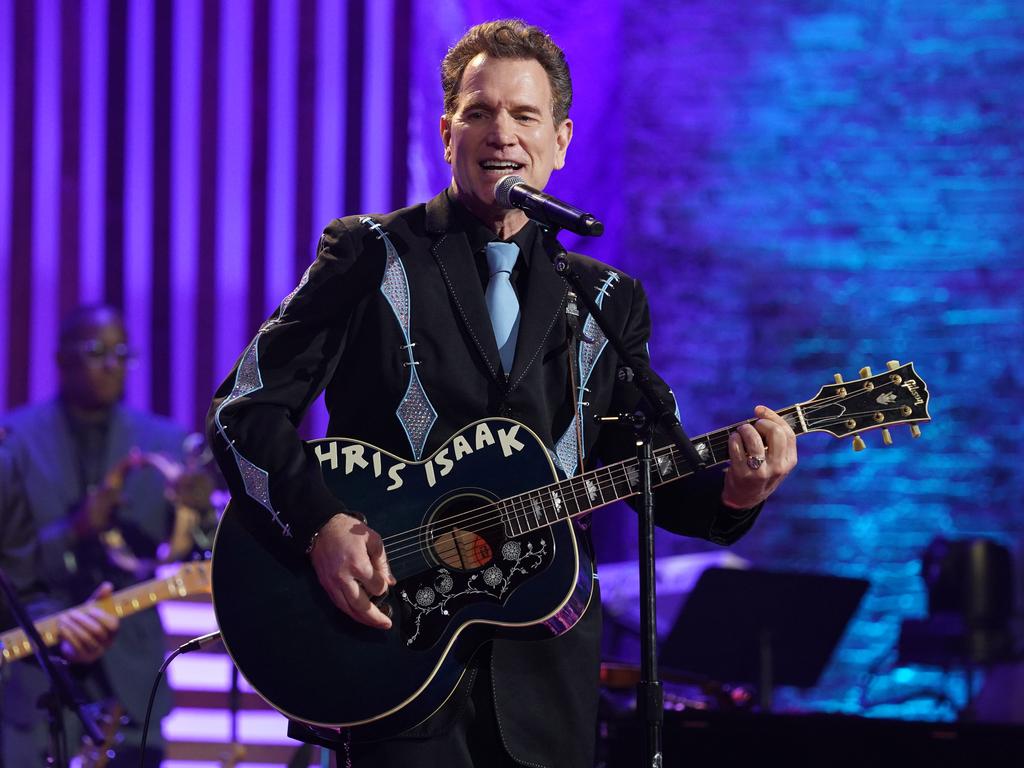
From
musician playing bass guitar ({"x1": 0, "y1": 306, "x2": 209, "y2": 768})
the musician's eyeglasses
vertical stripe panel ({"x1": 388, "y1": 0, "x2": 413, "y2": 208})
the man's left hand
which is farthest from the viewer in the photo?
vertical stripe panel ({"x1": 388, "y1": 0, "x2": 413, "y2": 208})

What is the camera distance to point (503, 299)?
2627 millimetres

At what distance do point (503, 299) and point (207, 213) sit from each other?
4.24m

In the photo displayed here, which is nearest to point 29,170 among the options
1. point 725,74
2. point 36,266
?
point 36,266

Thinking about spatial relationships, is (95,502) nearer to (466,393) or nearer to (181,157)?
(181,157)

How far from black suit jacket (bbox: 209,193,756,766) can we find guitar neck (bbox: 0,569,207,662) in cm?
254

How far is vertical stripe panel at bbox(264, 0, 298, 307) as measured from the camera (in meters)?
6.54

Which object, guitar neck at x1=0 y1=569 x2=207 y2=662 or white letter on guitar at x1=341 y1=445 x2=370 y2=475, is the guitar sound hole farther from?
guitar neck at x1=0 y1=569 x2=207 y2=662

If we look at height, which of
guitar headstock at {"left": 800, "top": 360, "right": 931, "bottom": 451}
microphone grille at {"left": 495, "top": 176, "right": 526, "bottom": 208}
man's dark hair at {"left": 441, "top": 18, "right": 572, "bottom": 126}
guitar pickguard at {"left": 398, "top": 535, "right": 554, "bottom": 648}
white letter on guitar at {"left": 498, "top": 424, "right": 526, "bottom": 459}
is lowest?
guitar pickguard at {"left": 398, "top": 535, "right": 554, "bottom": 648}

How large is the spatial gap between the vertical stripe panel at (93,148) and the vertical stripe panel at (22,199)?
0.26 m

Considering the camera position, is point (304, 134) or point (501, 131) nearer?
point (501, 131)

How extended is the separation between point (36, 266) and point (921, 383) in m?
5.10

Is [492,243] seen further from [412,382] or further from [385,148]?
[385,148]

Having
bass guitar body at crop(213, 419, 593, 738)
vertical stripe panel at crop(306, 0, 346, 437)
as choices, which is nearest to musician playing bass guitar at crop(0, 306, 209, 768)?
vertical stripe panel at crop(306, 0, 346, 437)

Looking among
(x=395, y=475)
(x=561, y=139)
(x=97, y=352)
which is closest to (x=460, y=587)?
(x=395, y=475)
